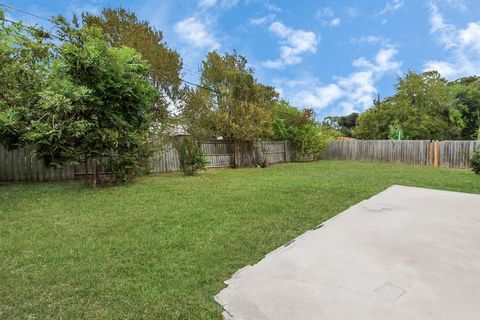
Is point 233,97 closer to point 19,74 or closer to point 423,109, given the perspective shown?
point 19,74

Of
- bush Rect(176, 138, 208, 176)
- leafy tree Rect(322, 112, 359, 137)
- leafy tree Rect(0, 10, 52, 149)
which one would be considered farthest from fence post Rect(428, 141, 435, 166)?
leafy tree Rect(322, 112, 359, 137)

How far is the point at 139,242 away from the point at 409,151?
15973mm

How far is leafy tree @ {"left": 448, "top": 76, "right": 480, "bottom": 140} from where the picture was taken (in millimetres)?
22047

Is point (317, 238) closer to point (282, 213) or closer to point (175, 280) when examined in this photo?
point (282, 213)

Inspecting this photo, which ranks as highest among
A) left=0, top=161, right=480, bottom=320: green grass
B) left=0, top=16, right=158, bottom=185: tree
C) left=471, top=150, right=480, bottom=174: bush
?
left=0, top=16, right=158, bottom=185: tree

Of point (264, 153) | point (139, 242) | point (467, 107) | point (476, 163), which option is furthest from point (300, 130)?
point (139, 242)

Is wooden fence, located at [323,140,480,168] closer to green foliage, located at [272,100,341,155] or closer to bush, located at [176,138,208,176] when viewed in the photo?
green foliage, located at [272,100,341,155]

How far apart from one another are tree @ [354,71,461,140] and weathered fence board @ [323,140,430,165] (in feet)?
16.6

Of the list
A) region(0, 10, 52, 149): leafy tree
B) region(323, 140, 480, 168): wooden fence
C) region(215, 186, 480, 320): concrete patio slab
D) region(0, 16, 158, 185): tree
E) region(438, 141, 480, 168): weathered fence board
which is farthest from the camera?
region(323, 140, 480, 168): wooden fence

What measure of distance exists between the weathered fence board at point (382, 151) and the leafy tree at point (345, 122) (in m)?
17.9

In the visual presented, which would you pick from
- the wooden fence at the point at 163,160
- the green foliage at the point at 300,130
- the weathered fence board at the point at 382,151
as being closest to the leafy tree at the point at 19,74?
the wooden fence at the point at 163,160

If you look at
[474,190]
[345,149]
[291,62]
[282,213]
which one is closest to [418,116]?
[345,149]

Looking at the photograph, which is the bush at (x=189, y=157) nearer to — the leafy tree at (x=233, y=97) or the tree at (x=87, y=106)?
the tree at (x=87, y=106)

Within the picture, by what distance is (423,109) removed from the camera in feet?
69.7
